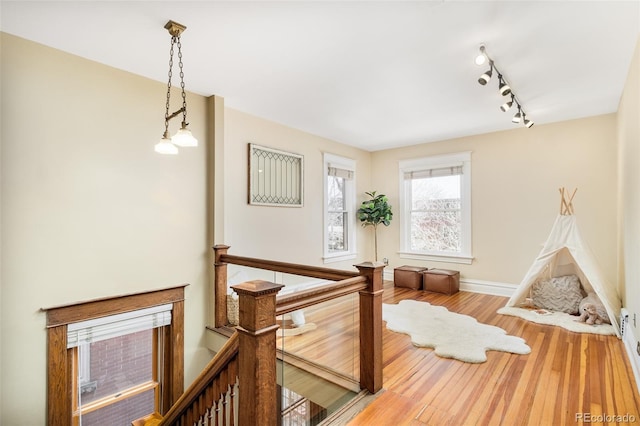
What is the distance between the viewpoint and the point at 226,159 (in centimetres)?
395

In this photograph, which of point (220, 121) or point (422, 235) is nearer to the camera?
point (220, 121)

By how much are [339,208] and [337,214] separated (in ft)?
0.41

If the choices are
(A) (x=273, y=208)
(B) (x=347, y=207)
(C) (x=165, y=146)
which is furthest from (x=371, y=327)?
(B) (x=347, y=207)

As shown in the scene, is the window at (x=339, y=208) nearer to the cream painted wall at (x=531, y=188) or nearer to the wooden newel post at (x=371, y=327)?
the cream painted wall at (x=531, y=188)

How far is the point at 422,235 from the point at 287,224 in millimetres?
2743

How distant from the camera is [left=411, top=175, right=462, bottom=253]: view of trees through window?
18.1 feet

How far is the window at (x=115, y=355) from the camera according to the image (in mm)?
2586

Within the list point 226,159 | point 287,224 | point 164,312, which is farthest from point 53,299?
point 287,224

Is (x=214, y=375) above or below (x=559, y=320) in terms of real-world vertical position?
above

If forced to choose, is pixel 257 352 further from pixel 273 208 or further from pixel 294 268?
pixel 273 208

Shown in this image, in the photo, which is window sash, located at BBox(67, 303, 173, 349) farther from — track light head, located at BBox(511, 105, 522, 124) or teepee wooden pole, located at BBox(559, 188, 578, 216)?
teepee wooden pole, located at BBox(559, 188, 578, 216)

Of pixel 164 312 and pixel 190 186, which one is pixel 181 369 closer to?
pixel 164 312

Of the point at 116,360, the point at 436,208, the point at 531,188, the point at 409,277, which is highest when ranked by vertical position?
the point at 531,188

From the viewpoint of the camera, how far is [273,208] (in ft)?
14.8
